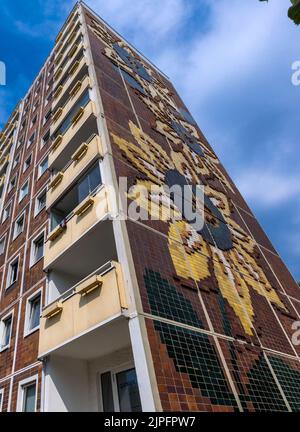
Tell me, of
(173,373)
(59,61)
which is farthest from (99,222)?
(59,61)

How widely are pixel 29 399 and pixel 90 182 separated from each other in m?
6.91

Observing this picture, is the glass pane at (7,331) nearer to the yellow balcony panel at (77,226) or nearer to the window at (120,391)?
the yellow balcony panel at (77,226)

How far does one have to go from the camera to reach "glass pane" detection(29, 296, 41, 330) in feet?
38.9

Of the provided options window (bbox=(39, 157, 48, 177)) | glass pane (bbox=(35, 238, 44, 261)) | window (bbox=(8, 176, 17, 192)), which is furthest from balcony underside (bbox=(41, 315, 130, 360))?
window (bbox=(8, 176, 17, 192))

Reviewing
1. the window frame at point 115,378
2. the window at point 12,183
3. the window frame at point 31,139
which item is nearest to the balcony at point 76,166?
the window frame at point 115,378

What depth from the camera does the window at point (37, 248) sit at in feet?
45.7

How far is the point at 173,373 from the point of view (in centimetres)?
704

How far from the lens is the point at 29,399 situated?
32.7 feet

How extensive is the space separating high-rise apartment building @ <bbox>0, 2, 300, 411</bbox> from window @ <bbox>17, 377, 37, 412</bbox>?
0.04m

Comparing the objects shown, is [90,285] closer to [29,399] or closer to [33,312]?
[29,399]

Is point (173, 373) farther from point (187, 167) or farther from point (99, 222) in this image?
point (187, 167)

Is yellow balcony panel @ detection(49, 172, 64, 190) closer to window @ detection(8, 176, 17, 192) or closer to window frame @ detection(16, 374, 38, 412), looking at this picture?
window frame @ detection(16, 374, 38, 412)

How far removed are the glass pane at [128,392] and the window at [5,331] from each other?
5617 millimetres

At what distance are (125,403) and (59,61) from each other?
23858mm
